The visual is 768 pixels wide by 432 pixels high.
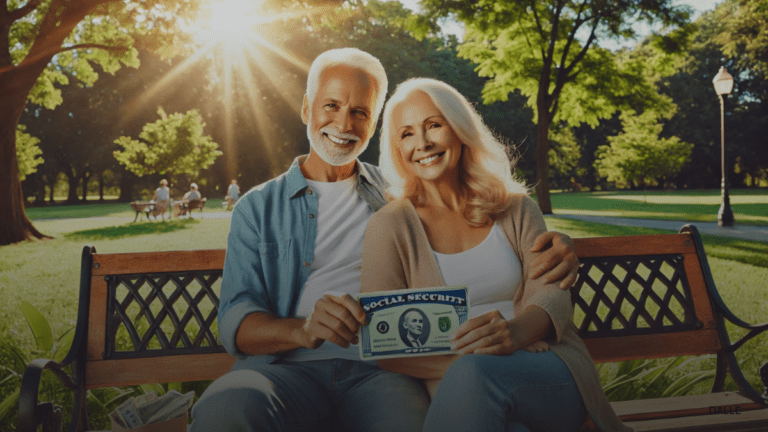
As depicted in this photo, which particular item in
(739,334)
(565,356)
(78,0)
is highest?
(78,0)

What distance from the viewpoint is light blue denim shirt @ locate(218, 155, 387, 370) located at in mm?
2217

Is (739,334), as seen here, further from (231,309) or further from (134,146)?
(134,146)

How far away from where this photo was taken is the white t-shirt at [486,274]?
6.97 feet

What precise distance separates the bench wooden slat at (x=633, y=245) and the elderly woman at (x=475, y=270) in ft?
2.79

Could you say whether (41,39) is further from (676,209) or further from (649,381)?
(676,209)

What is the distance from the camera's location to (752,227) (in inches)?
578

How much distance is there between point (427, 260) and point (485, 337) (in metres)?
0.47

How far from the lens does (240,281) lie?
89.2 inches

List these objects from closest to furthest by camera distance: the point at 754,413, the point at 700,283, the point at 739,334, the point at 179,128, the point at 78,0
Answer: the point at 754,413
the point at 700,283
the point at 739,334
the point at 78,0
the point at 179,128

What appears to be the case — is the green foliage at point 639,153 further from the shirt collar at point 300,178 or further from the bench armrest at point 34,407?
the bench armrest at point 34,407

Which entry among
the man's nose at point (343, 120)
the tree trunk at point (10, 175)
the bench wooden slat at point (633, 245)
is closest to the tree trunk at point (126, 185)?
the tree trunk at point (10, 175)

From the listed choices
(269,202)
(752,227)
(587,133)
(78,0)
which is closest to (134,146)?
(78,0)

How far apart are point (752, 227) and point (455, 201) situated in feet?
51.2

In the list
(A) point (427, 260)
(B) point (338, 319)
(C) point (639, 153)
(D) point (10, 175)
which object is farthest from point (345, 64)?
(C) point (639, 153)
